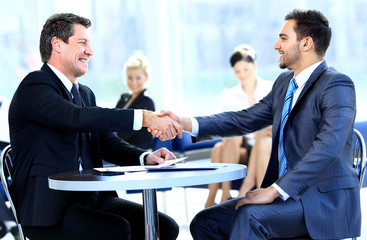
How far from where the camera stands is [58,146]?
2.26 metres

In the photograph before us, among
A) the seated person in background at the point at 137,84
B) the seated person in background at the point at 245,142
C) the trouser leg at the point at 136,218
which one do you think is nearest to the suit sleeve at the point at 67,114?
the trouser leg at the point at 136,218

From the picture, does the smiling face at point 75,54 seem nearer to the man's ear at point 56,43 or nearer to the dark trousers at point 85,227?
the man's ear at point 56,43

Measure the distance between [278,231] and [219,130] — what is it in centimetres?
72

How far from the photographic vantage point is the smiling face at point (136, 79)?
203 inches

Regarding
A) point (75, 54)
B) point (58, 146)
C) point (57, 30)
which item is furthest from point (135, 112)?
point (57, 30)

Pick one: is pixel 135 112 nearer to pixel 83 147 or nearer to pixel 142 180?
pixel 83 147

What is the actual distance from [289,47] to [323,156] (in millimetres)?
594

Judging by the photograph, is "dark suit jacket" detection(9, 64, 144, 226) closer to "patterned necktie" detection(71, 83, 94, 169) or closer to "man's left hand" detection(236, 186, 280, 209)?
"patterned necktie" detection(71, 83, 94, 169)

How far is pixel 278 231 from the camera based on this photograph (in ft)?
6.75

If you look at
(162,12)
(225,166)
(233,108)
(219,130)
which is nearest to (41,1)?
(162,12)

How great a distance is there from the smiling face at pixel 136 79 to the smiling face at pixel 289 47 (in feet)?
9.00

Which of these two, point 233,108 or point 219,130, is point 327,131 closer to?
point 219,130

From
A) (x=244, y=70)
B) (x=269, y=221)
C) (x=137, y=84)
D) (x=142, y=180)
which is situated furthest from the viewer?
(x=137, y=84)

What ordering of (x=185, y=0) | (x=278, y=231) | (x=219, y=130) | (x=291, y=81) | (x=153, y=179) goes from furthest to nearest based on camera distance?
1. (x=185, y=0)
2. (x=219, y=130)
3. (x=291, y=81)
4. (x=278, y=231)
5. (x=153, y=179)
